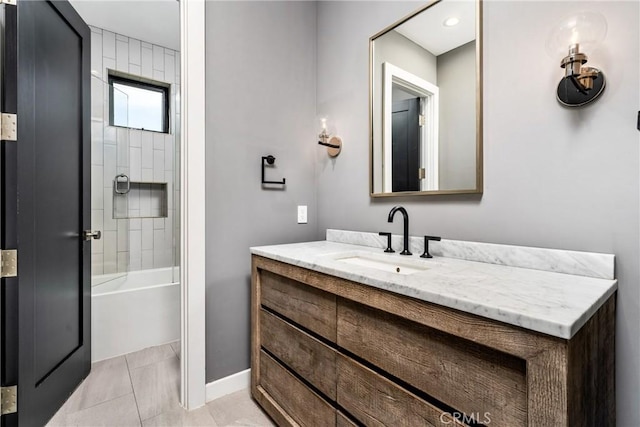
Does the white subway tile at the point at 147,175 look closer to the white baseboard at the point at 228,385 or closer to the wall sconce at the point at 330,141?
the wall sconce at the point at 330,141

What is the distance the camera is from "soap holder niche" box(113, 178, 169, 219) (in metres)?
2.87

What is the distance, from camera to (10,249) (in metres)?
1.30

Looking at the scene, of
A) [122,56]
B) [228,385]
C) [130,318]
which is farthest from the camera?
[122,56]

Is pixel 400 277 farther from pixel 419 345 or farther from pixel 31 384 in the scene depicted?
pixel 31 384

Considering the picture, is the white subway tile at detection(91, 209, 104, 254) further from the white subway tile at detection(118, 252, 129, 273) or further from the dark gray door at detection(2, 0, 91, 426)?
the dark gray door at detection(2, 0, 91, 426)

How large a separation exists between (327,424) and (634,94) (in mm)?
1551

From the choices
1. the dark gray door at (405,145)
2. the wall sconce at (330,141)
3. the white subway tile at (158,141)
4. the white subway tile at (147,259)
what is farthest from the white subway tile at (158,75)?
the dark gray door at (405,145)

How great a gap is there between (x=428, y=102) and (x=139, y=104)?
3.00m

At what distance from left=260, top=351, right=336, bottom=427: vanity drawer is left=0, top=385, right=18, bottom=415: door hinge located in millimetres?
1089

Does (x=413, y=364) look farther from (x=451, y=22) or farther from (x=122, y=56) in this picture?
(x=122, y=56)

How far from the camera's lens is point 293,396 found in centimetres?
132

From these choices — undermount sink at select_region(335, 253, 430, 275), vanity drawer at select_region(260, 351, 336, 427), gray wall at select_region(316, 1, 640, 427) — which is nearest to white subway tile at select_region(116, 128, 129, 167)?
vanity drawer at select_region(260, 351, 336, 427)

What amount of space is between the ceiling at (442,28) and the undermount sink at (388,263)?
1002mm

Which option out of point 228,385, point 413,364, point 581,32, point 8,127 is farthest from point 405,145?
point 8,127
